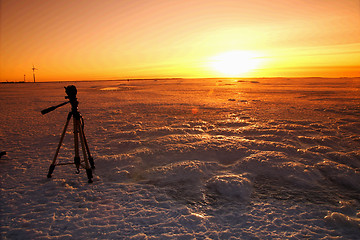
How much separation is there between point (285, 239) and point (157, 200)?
207 cm

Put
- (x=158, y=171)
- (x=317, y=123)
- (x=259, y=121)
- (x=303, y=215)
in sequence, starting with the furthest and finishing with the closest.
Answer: (x=259, y=121) < (x=317, y=123) < (x=158, y=171) < (x=303, y=215)

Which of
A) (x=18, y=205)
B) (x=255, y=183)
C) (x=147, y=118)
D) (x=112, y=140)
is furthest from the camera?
(x=147, y=118)

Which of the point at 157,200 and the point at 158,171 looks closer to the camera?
the point at 157,200

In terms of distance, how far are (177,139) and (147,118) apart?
12.8ft

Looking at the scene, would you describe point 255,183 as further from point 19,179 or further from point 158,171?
point 19,179

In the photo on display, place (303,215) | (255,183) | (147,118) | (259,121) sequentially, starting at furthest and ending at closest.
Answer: (147,118) < (259,121) < (255,183) < (303,215)

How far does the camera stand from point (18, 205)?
3.29 m

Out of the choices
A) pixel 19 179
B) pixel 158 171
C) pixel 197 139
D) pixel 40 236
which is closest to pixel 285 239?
pixel 158 171

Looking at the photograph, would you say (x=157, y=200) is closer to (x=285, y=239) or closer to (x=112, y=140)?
(x=285, y=239)

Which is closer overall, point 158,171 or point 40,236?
point 40,236

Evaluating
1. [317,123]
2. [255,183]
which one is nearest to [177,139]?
[255,183]

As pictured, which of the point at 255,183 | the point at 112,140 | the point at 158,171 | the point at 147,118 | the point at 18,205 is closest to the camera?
the point at 18,205

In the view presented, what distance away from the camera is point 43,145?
6.25 m

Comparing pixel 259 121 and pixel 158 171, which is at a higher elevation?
pixel 259 121
